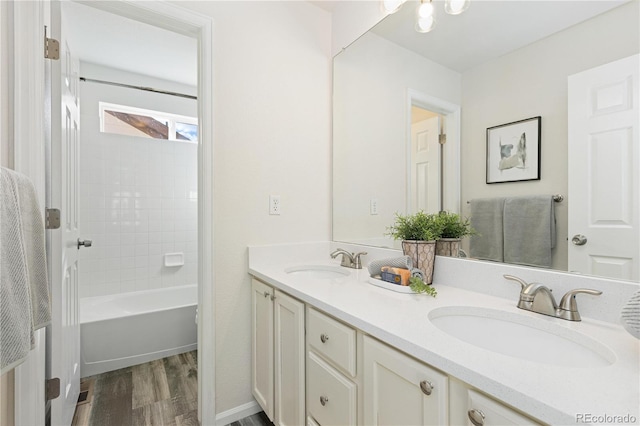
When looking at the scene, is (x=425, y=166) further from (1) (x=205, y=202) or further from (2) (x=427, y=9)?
(1) (x=205, y=202)

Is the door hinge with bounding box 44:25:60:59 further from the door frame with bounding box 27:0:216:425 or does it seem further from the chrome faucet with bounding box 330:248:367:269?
the chrome faucet with bounding box 330:248:367:269

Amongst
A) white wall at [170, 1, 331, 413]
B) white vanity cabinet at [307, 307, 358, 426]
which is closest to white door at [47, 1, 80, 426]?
white wall at [170, 1, 331, 413]

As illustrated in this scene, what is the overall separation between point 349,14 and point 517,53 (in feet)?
3.74

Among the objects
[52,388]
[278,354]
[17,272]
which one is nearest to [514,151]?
[278,354]

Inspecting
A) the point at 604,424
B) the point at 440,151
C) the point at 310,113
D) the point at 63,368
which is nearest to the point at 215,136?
the point at 310,113

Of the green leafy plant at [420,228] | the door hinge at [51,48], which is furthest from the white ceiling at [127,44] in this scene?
the green leafy plant at [420,228]

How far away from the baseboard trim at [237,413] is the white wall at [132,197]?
179 centimetres

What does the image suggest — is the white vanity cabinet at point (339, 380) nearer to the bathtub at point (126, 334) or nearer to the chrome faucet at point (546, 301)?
the chrome faucet at point (546, 301)

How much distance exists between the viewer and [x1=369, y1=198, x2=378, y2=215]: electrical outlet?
1.73m

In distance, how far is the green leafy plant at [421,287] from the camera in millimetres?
1076

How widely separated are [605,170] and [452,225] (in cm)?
52

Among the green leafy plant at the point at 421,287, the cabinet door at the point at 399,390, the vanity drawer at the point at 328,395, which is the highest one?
the green leafy plant at the point at 421,287

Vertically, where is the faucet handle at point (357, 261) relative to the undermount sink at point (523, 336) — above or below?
above

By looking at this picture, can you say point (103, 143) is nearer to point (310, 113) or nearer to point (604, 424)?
point (310, 113)
